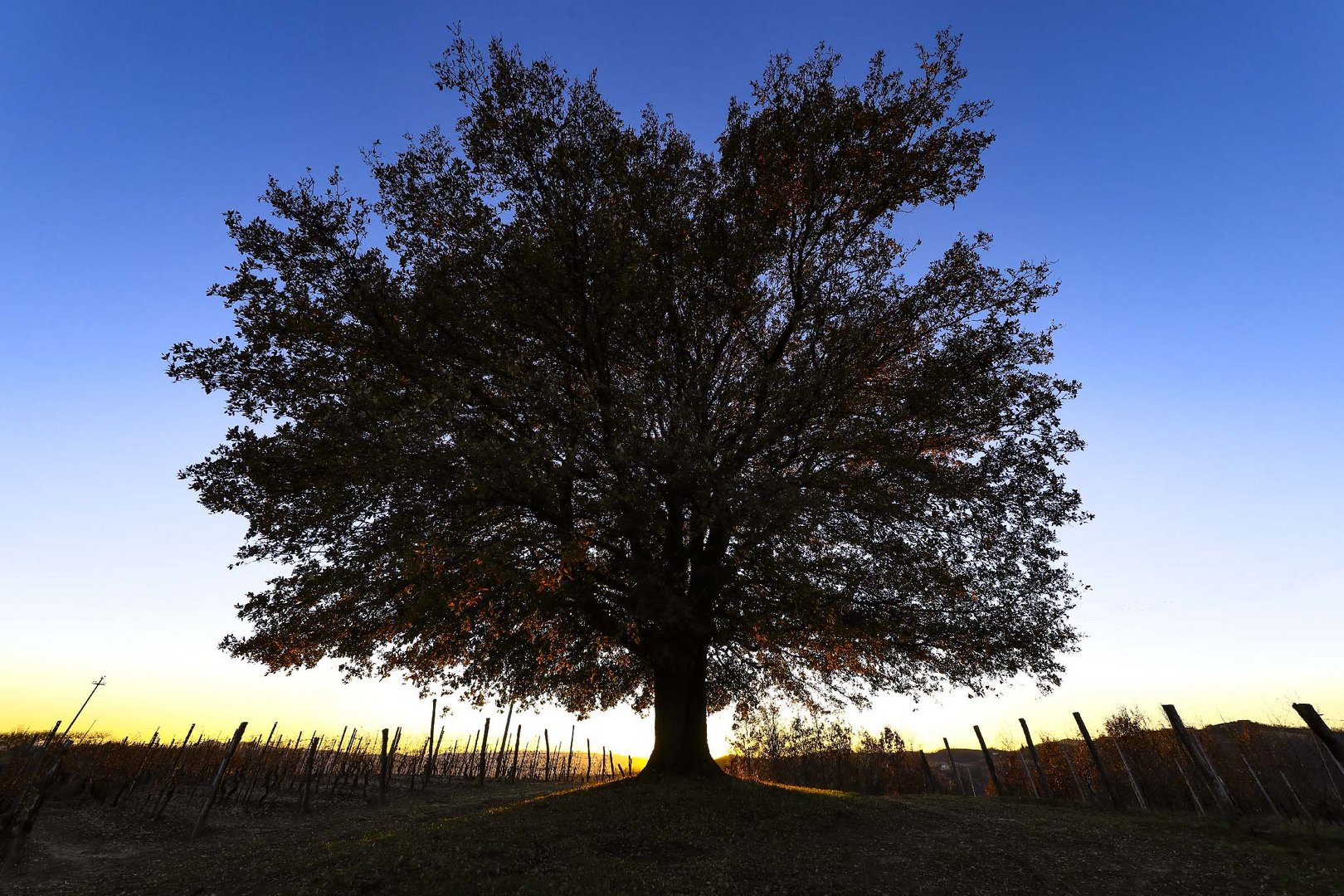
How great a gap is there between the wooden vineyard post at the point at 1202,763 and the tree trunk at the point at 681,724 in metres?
13.9

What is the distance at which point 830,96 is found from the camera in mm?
17828

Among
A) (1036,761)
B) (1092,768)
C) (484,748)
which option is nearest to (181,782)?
(484,748)

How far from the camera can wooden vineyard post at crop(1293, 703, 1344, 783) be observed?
14.5 meters

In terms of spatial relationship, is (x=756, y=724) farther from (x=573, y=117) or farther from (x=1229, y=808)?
(x=573, y=117)

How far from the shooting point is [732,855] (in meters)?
12.5

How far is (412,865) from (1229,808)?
21308 mm

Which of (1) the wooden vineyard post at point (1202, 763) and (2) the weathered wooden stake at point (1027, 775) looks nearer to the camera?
(1) the wooden vineyard post at point (1202, 763)

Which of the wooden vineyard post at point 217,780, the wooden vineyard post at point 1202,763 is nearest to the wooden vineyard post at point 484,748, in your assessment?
the wooden vineyard post at point 217,780

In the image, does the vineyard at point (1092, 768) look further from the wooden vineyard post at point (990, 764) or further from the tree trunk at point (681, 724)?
the tree trunk at point (681, 724)

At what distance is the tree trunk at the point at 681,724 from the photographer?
17578mm

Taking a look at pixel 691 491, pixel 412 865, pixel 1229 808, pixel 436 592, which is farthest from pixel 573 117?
pixel 1229 808

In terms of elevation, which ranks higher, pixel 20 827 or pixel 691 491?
pixel 691 491

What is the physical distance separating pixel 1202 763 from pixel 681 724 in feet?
51.4

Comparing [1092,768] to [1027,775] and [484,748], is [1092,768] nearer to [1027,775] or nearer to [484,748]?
[1027,775]
